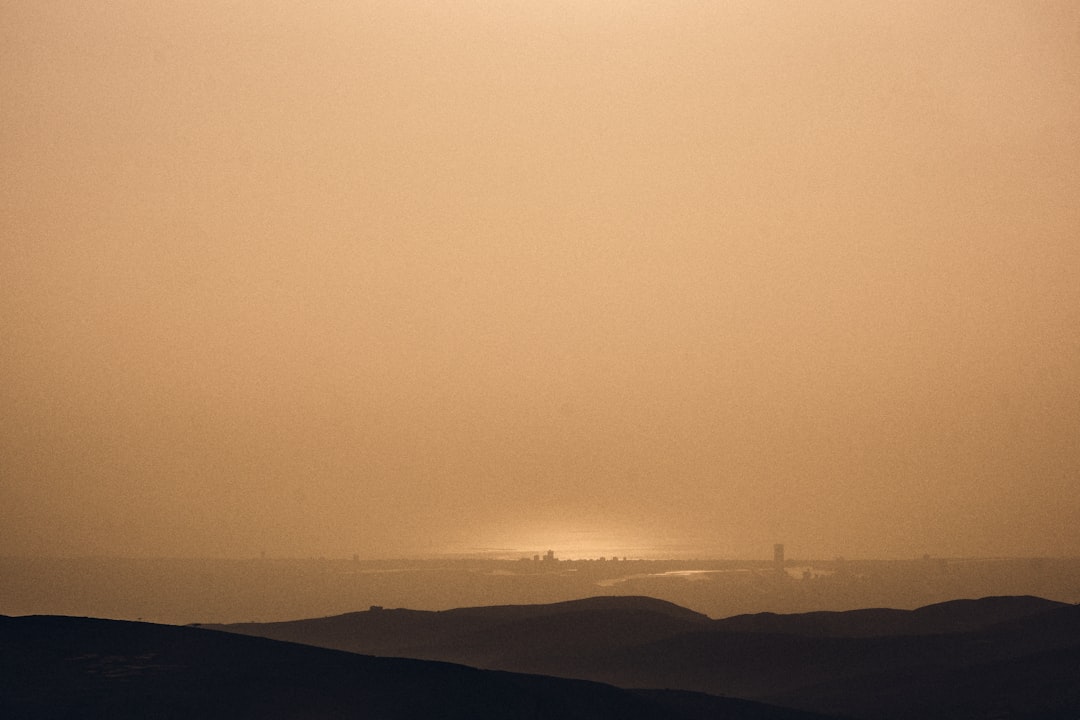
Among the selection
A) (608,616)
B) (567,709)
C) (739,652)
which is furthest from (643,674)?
(567,709)

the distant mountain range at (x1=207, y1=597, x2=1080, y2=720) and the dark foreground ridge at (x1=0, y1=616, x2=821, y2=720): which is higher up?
the dark foreground ridge at (x1=0, y1=616, x2=821, y2=720)

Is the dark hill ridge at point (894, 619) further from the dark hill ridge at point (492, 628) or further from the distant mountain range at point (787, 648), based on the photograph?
the dark hill ridge at point (492, 628)

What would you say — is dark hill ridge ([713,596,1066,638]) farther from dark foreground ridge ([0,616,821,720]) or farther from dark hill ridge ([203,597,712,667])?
dark foreground ridge ([0,616,821,720])

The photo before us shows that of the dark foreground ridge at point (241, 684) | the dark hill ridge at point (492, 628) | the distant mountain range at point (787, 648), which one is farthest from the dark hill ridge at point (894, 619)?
the dark foreground ridge at point (241, 684)

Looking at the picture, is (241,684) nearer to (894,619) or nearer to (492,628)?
(492,628)

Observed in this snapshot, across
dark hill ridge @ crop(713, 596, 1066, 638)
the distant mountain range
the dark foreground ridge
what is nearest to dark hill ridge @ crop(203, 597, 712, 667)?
the distant mountain range

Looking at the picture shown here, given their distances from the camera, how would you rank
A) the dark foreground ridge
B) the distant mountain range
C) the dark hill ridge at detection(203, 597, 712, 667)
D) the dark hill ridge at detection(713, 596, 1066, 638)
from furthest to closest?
the dark hill ridge at detection(713, 596, 1066, 638)
the dark hill ridge at detection(203, 597, 712, 667)
the distant mountain range
the dark foreground ridge

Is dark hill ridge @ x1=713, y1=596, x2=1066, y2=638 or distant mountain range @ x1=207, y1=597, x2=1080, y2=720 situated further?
dark hill ridge @ x1=713, y1=596, x2=1066, y2=638

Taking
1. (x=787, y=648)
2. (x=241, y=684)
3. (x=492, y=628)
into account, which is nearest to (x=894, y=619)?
(x=787, y=648)
